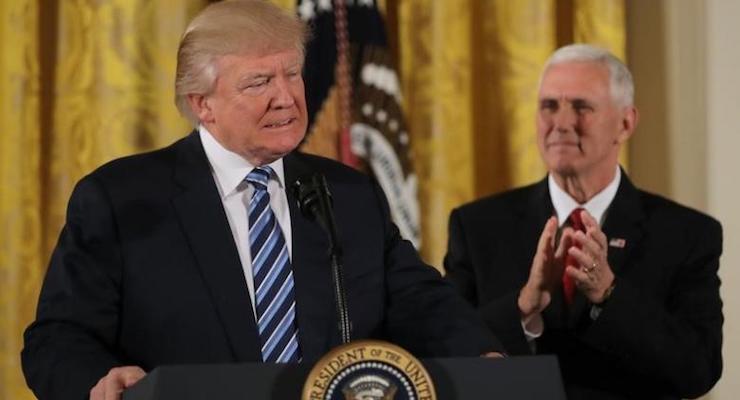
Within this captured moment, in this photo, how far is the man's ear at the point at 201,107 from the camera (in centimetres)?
278

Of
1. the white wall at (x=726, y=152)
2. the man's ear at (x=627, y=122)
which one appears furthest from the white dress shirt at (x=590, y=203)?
the white wall at (x=726, y=152)

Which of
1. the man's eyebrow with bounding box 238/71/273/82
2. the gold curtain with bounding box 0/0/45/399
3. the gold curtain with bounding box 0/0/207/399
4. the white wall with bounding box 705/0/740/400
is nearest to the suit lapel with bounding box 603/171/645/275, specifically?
the white wall with bounding box 705/0/740/400

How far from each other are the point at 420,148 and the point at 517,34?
0.48m

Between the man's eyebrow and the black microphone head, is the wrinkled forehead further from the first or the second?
the black microphone head

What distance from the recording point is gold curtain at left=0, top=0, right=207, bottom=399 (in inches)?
169

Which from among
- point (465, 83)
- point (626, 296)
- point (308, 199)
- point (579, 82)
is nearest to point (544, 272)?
point (626, 296)

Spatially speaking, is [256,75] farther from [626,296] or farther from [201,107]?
[626,296]

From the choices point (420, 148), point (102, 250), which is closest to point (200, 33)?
point (102, 250)

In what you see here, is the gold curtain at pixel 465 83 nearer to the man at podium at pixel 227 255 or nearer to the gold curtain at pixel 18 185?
the gold curtain at pixel 18 185

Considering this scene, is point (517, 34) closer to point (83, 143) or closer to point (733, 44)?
point (733, 44)

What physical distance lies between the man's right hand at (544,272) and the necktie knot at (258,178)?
815mm

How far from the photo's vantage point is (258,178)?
2719mm

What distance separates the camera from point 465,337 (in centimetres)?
265

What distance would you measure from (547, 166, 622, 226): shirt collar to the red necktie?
0.08 ft
